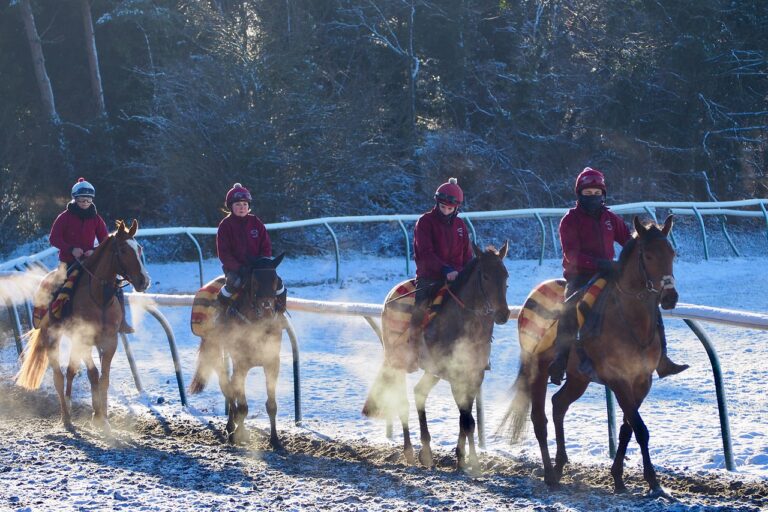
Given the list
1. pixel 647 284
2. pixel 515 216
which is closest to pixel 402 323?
pixel 647 284

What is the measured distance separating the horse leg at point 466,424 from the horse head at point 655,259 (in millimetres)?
1744

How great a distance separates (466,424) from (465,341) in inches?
24.1

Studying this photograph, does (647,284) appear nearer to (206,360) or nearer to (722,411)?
(722,411)

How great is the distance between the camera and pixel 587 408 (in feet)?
32.0

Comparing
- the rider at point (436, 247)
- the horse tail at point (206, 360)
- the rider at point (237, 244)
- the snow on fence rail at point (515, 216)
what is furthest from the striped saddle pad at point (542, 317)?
the snow on fence rail at point (515, 216)

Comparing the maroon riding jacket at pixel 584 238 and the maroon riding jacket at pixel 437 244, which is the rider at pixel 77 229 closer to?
the maroon riding jacket at pixel 437 244

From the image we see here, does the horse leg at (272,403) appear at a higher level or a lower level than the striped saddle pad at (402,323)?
lower

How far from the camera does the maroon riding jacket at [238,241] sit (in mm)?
9336

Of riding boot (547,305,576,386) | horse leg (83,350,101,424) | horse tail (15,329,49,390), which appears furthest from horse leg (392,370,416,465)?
horse tail (15,329,49,390)

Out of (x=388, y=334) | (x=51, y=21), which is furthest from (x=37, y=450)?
(x=51, y=21)

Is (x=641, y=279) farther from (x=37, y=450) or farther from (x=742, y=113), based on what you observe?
(x=742, y=113)

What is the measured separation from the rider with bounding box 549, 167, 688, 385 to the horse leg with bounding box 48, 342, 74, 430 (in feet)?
16.0

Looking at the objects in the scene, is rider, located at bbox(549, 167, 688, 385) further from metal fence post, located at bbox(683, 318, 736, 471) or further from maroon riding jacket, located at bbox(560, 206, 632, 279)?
metal fence post, located at bbox(683, 318, 736, 471)

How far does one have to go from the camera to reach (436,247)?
8.48 m
